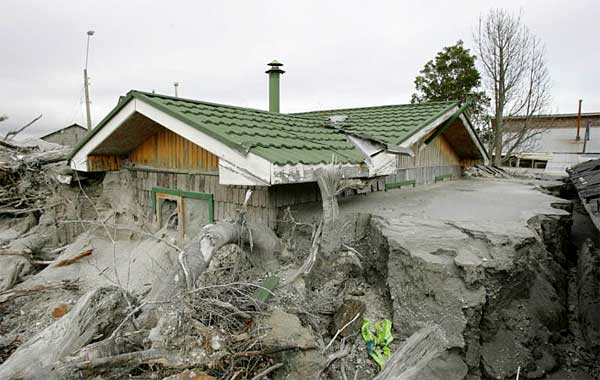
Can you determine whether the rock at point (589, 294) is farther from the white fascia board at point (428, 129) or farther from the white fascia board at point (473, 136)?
the white fascia board at point (473, 136)

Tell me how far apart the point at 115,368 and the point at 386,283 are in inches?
95.7

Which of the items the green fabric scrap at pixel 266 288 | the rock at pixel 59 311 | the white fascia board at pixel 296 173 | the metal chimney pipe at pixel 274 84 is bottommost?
the rock at pixel 59 311

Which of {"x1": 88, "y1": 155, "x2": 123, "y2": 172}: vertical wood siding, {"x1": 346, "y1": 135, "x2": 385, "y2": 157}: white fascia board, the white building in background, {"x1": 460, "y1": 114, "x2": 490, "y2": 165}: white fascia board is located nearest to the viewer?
{"x1": 346, "y1": 135, "x2": 385, "y2": 157}: white fascia board

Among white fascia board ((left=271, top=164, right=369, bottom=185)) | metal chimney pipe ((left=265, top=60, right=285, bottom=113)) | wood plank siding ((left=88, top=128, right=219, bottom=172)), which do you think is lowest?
white fascia board ((left=271, top=164, right=369, bottom=185))

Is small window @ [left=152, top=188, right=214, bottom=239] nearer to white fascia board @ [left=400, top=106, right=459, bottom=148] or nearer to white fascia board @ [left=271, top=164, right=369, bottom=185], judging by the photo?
white fascia board @ [left=271, top=164, right=369, bottom=185]

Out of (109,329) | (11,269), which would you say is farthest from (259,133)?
(11,269)

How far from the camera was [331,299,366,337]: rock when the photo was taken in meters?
3.25

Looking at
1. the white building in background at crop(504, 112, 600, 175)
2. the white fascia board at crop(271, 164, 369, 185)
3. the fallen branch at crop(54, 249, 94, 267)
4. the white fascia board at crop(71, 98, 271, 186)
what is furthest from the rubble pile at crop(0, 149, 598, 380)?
the white building in background at crop(504, 112, 600, 175)

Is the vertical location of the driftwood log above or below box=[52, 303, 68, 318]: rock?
above

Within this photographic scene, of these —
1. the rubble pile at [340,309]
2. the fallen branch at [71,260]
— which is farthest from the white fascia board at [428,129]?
the fallen branch at [71,260]

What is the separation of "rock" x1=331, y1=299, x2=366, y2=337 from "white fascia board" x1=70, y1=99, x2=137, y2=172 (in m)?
3.72

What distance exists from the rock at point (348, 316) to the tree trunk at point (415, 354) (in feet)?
1.57

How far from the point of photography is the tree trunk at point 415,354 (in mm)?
2670

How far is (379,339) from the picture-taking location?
10.3 feet
